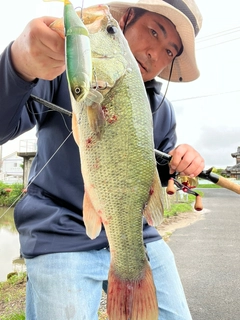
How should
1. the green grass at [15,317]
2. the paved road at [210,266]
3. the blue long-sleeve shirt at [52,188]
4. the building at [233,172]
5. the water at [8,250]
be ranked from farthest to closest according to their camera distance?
the building at [233,172] → the water at [8,250] → the paved road at [210,266] → the green grass at [15,317] → the blue long-sleeve shirt at [52,188]

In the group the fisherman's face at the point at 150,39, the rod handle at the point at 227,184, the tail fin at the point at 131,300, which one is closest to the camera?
the tail fin at the point at 131,300

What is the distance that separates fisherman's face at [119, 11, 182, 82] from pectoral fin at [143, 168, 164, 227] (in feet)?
3.45

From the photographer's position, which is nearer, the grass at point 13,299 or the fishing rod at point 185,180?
the fishing rod at point 185,180

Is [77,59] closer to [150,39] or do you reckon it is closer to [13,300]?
[150,39]

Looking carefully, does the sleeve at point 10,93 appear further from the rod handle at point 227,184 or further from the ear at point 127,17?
the rod handle at point 227,184

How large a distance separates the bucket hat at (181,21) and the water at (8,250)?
674 cm

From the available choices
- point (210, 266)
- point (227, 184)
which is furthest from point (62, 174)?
point (210, 266)

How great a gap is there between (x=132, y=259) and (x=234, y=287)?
4349 mm

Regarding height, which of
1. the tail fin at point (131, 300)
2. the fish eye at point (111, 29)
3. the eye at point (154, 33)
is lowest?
the tail fin at point (131, 300)

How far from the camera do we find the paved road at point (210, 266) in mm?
4766

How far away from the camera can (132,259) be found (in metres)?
1.84

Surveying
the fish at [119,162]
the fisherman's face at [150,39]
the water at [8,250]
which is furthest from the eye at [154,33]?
the water at [8,250]

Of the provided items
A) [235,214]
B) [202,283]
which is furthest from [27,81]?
[235,214]

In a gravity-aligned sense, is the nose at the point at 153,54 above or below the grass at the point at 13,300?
above
